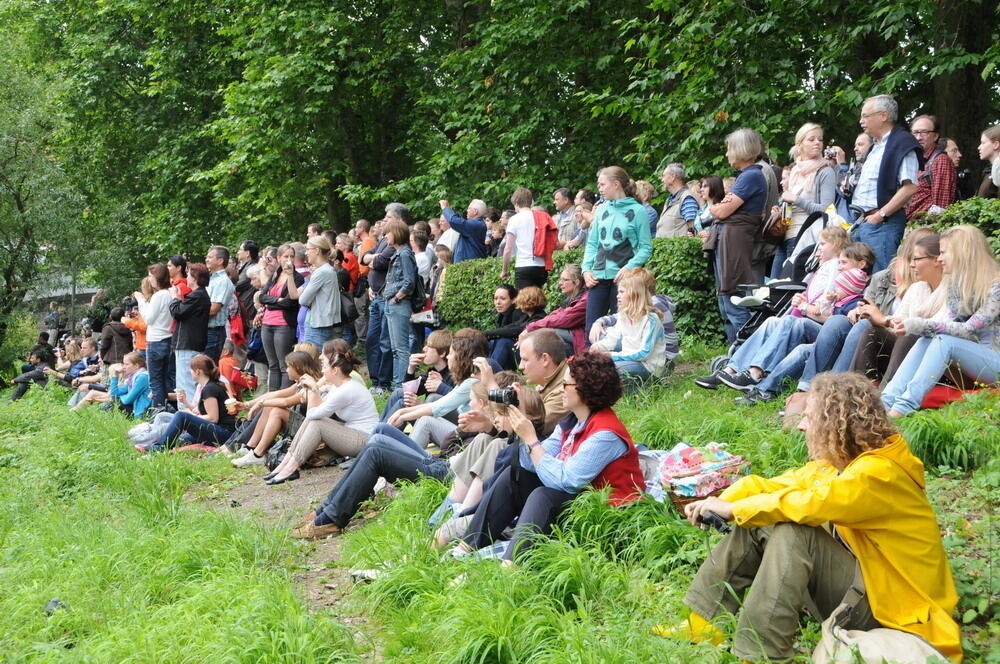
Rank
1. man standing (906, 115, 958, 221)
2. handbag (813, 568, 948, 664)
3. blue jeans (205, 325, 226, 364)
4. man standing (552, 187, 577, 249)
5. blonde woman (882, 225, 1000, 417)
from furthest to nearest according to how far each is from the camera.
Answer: blue jeans (205, 325, 226, 364) < man standing (552, 187, 577, 249) < man standing (906, 115, 958, 221) < blonde woman (882, 225, 1000, 417) < handbag (813, 568, 948, 664)

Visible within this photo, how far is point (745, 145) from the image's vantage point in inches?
337

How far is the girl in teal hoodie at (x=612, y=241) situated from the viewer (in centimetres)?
904

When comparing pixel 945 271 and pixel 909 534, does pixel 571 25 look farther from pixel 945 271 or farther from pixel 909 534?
pixel 909 534

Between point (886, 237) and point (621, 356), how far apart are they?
7.72 feet

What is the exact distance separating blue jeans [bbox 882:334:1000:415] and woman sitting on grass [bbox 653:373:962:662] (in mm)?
2342

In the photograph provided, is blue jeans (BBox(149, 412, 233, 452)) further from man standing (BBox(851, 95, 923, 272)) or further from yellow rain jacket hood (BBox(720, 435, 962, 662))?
yellow rain jacket hood (BBox(720, 435, 962, 662))

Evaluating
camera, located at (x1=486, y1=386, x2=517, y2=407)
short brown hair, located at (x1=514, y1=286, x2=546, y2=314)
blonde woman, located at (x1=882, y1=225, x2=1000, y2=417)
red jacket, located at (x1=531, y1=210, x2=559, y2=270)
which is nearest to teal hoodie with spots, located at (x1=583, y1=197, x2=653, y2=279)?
short brown hair, located at (x1=514, y1=286, x2=546, y2=314)

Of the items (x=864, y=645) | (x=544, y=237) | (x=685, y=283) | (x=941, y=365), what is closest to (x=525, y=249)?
(x=544, y=237)

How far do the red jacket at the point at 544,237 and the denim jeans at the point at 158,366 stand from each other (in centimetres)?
530

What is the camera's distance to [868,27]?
1098 cm

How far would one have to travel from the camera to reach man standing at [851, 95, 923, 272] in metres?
7.84

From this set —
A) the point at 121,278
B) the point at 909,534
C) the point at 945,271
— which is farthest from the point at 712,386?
the point at 121,278

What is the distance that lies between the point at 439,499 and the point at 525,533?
1489mm

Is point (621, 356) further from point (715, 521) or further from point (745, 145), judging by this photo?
point (715, 521)
